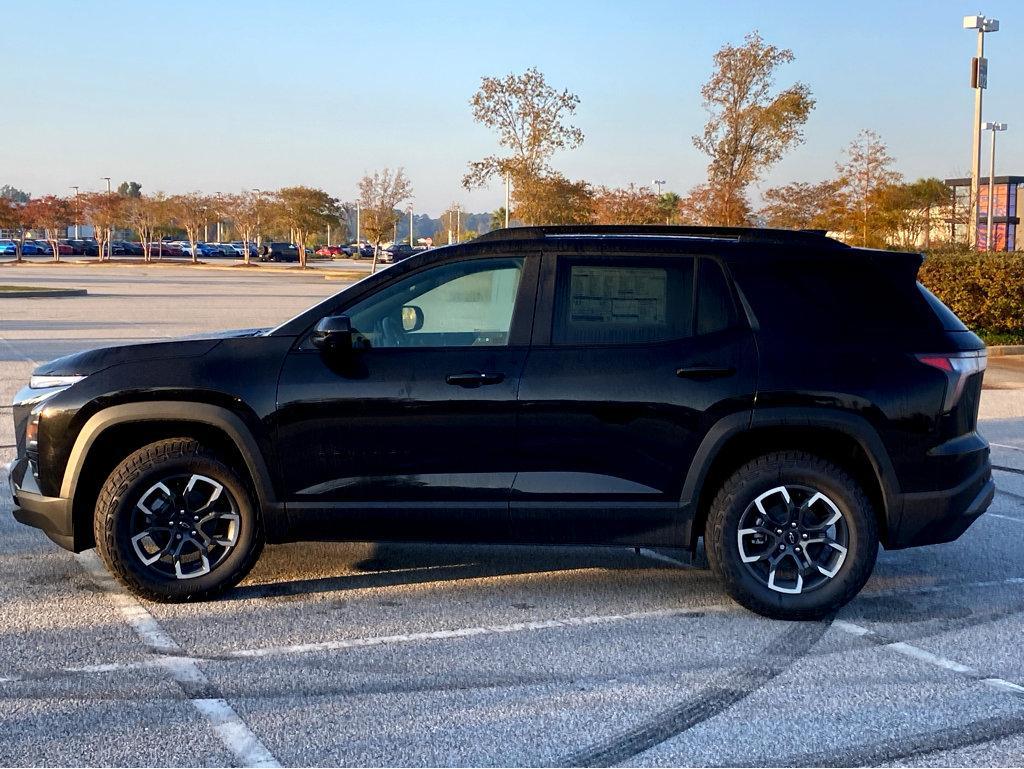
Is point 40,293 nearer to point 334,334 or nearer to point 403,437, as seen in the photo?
point 334,334

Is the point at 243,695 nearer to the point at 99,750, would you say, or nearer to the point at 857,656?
the point at 99,750

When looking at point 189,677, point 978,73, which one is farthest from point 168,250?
point 189,677

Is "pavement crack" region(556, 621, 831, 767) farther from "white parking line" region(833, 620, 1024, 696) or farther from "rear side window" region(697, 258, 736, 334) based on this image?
"rear side window" region(697, 258, 736, 334)

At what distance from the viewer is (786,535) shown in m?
5.60

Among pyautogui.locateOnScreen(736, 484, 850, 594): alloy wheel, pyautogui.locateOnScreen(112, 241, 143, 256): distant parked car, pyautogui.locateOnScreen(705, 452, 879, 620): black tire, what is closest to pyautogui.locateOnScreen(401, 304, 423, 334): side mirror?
pyautogui.locateOnScreen(705, 452, 879, 620): black tire

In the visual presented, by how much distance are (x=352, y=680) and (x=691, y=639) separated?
5.10 feet

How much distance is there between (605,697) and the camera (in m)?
4.55

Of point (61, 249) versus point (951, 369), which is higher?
point (61, 249)

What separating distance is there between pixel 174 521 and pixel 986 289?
16991mm

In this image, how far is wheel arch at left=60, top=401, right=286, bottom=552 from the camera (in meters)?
5.59

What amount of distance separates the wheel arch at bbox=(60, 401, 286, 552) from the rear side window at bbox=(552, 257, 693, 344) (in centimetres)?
156

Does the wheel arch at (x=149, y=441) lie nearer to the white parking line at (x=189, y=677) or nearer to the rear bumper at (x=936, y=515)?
the white parking line at (x=189, y=677)

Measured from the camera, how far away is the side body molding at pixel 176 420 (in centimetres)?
558

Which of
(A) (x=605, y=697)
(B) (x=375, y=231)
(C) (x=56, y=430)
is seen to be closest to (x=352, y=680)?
(A) (x=605, y=697)
